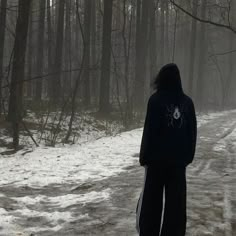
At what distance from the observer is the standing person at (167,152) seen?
4.41 meters

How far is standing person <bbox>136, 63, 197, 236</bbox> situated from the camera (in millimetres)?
4414

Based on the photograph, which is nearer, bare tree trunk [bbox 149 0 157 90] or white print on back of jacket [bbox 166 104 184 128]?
white print on back of jacket [bbox 166 104 184 128]

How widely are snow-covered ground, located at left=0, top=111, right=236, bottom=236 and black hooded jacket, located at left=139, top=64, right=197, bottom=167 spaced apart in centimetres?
154

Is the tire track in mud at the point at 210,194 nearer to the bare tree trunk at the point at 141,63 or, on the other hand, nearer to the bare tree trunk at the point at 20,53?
the bare tree trunk at the point at 20,53

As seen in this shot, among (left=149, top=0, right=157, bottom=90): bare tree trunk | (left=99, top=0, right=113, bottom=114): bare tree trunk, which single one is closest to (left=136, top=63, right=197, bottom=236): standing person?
(left=99, top=0, right=113, bottom=114): bare tree trunk

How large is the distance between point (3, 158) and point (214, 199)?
6720 mm

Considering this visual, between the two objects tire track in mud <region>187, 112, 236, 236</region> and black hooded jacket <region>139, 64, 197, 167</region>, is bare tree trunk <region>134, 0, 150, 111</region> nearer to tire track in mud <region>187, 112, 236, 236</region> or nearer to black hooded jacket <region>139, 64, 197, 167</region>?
tire track in mud <region>187, 112, 236, 236</region>

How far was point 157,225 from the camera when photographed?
4.66 meters

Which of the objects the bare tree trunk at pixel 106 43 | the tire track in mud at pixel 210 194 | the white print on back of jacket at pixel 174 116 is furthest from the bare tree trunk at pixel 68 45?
the white print on back of jacket at pixel 174 116

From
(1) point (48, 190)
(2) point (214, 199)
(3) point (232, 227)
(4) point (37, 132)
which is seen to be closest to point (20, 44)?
(4) point (37, 132)

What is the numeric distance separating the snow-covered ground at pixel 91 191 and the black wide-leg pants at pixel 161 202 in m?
0.92

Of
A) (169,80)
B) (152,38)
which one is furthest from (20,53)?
(152,38)

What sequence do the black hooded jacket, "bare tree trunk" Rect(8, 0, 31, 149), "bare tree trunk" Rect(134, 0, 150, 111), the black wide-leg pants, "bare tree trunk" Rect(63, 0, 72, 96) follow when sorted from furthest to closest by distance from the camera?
"bare tree trunk" Rect(134, 0, 150, 111)
"bare tree trunk" Rect(63, 0, 72, 96)
"bare tree trunk" Rect(8, 0, 31, 149)
the black wide-leg pants
the black hooded jacket

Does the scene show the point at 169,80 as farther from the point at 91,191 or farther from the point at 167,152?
the point at 91,191
